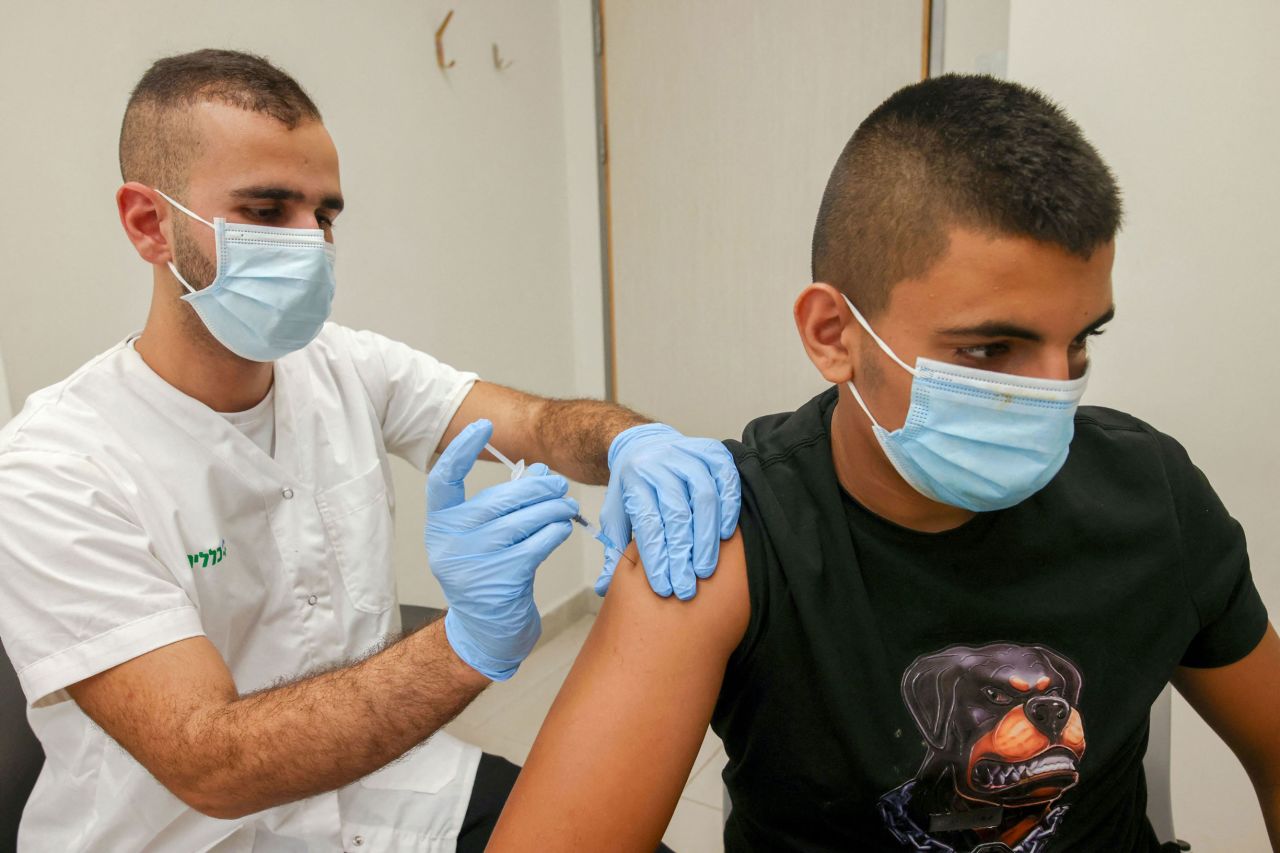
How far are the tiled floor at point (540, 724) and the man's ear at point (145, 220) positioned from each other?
1.26m

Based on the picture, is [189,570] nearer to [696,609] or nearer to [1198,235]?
[696,609]

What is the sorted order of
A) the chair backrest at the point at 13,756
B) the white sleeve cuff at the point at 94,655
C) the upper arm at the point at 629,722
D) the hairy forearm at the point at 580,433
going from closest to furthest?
the upper arm at the point at 629,722 → the white sleeve cuff at the point at 94,655 → the chair backrest at the point at 13,756 → the hairy forearm at the point at 580,433

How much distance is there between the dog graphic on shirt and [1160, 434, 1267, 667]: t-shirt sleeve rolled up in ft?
0.68

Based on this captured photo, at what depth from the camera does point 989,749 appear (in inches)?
36.4

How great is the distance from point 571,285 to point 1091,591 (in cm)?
249

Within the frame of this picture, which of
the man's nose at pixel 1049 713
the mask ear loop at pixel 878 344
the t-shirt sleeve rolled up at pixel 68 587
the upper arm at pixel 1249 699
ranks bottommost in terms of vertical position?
the upper arm at pixel 1249 699

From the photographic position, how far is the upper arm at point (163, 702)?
100 cm

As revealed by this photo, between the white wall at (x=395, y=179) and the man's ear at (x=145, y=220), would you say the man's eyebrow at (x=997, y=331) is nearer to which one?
the man's ear at (x=145, y=220)

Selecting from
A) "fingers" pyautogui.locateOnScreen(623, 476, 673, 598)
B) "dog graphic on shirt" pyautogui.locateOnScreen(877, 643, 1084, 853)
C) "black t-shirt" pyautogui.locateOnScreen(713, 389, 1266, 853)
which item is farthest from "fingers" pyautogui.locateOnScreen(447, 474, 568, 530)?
"dog graphic on shirt" pyautogui.locateOnScreen(877, 643, 1084, 853)

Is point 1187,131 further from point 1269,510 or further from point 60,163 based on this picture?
point 60,163

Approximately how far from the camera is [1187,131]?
1.63 meters

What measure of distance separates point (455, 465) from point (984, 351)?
626 millimetres

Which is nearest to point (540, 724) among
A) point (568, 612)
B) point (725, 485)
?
point (568, 612)

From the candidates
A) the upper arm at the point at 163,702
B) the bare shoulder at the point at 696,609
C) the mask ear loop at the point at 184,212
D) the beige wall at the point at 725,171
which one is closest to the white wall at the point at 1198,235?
the beige wall at the point at 725,171
